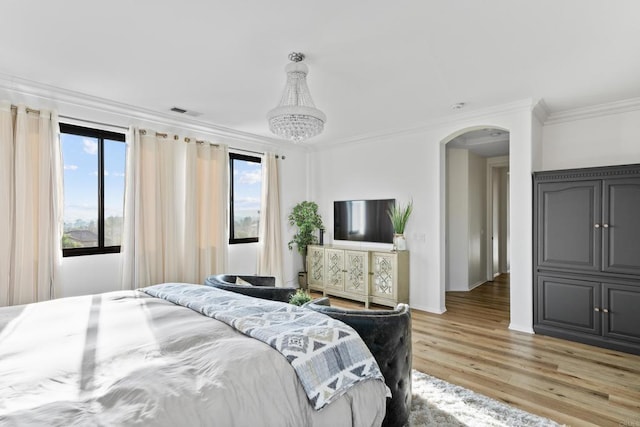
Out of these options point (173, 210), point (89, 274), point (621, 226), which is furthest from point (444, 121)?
point (89, 274)

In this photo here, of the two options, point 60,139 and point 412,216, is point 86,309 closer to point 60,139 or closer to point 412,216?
point 60,139

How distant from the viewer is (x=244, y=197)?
536cm

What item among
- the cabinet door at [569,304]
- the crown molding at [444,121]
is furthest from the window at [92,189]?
the cabinet door at [569,304]

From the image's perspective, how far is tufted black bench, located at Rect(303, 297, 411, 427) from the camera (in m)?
2.02

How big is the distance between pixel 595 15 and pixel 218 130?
166 inches

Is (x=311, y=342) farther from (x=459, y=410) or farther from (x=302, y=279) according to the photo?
(x=302, y=279)

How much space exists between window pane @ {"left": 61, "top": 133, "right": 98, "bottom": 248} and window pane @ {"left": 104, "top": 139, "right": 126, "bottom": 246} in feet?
0.32

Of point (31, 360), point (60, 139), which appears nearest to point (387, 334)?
point (31, 360)

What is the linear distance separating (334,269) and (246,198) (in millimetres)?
1811

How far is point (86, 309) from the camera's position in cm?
227

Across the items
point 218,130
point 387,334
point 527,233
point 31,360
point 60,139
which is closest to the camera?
point 31,360

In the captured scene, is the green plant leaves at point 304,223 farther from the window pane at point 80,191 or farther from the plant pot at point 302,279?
the window pane at point 80,191

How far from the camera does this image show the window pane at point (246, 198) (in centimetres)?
526

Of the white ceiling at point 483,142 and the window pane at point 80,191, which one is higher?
the white ceiling at point 483,142
